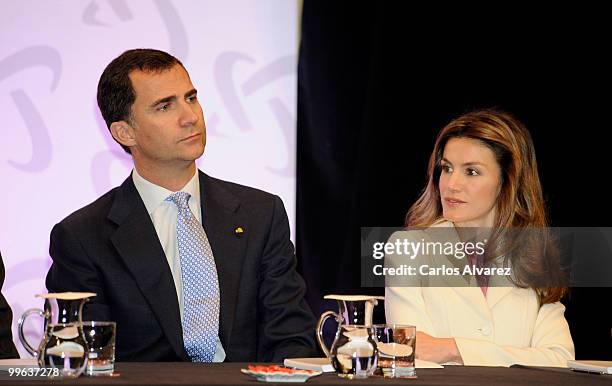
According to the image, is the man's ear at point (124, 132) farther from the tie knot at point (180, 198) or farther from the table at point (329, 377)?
the table at point (329, 377)

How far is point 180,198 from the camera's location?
3.13 m

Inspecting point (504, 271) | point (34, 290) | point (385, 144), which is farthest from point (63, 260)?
point (385, 144)

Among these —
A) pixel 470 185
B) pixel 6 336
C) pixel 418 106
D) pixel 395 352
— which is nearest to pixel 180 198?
pixel 6 336

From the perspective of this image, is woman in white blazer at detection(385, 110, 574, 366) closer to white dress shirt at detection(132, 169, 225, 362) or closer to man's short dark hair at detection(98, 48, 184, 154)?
white dress shirt at detection(132, 169, 225, 362)

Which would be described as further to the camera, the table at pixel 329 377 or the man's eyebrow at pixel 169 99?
the man's eyebrow at pixel 169 99

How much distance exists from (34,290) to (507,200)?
84.5 inches

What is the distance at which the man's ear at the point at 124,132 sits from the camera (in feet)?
11.1

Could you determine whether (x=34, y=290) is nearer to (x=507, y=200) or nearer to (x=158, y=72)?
(x=158, y=72)

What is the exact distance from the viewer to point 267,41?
4406 mm

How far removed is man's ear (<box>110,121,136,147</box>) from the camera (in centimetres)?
339

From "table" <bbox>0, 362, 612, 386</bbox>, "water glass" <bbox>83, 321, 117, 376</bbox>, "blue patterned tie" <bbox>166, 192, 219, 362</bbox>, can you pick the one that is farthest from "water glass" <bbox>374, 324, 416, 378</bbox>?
"blue patterned tie" <bbox>166, 192, 219, 362</bbox>

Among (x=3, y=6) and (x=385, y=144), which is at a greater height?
(x=3, y=6)

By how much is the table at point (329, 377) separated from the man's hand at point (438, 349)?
74cm

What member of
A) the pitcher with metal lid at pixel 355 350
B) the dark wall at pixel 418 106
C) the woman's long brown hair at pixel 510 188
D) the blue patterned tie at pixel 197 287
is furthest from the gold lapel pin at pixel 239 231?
the dark wall at pixel 418 106
